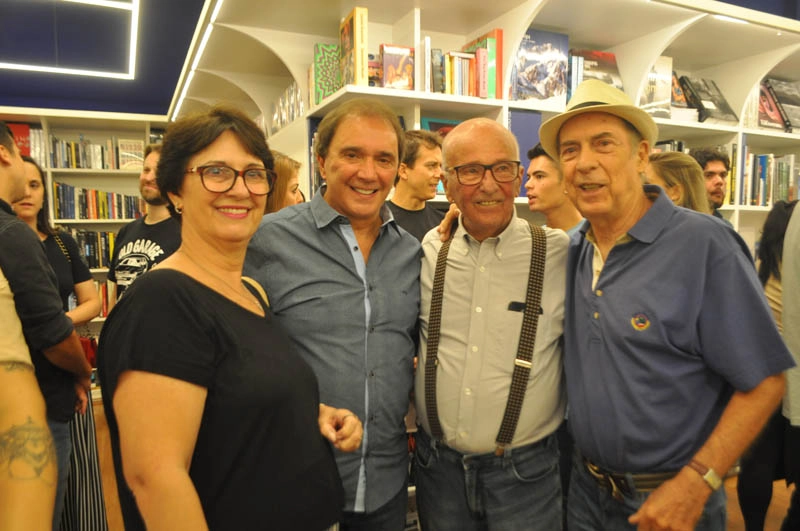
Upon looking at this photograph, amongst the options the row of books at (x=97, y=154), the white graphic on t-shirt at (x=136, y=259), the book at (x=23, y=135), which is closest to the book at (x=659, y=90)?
the white graphic on t-shirt at (x=136, y=259)

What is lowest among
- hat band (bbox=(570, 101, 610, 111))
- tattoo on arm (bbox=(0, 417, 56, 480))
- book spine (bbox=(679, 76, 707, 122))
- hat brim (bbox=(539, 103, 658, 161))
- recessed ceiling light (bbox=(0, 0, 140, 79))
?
tattoo on arm (bbox=(0, 417, 56, 480))

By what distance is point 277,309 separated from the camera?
1.41 m

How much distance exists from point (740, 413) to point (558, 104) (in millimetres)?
2217

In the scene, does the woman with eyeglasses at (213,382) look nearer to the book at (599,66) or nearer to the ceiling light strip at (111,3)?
the book at (599,66)

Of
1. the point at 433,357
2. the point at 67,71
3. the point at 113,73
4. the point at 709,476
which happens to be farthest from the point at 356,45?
the point at 67,71

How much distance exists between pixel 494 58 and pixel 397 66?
57 centimetres

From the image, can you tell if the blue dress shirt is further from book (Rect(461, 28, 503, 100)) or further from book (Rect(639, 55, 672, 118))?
book (Rect(639, 55, 672, 118))

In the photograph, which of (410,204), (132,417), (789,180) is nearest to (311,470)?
(132,417)

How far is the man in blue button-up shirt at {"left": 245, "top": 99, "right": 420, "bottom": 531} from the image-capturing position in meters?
1.39

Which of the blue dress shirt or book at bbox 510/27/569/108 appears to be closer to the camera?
the blue dress shirt

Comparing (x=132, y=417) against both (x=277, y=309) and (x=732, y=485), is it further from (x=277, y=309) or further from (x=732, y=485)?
(x=732, y=485)

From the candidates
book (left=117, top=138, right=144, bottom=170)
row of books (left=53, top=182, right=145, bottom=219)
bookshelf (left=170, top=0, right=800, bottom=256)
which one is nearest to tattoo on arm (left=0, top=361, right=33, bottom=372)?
bookshelf (left=170, top=0, right=800, bottom=256)

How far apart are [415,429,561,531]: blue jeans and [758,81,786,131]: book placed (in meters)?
3.49

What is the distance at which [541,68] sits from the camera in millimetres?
2941
